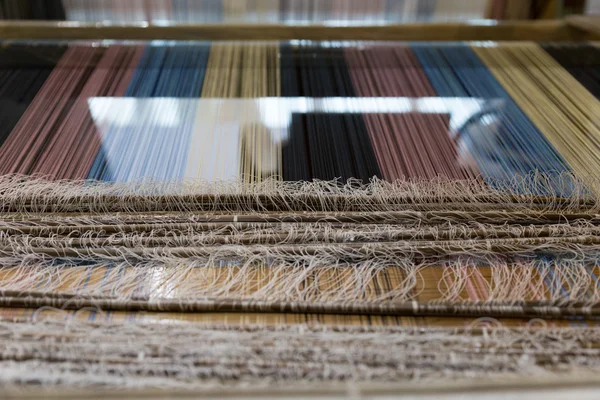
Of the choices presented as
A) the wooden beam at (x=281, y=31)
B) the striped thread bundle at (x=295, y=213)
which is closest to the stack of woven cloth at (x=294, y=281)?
the striped thread bundle at (x=295, y=213)

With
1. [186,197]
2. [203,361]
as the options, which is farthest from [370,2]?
[203,361]

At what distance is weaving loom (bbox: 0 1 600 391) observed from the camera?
2.55ft

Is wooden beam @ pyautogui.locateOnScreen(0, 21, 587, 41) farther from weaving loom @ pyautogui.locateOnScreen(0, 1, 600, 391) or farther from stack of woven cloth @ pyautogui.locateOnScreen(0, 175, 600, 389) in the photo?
stack of woven cloth @ pyautogui.locateOnScreen(0, 175, 600, 389)

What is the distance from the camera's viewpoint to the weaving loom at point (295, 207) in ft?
2.55

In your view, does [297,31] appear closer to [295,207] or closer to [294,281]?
[295,207]

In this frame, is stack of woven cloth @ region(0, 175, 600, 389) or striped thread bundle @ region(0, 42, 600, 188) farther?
striped thread bundle @ region(0, 42, 600, 188)

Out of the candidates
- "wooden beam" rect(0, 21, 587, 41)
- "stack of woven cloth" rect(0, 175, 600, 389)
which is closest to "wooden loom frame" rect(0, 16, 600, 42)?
"wooden beam" rect(0, 21, 587, 41)

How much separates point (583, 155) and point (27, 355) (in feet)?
4.22

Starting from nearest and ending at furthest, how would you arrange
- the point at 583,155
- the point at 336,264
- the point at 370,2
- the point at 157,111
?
the point at 336,264 < the point at 583,155 < the point at 157,111 < the point at 370,2

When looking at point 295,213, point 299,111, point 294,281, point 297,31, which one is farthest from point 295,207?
point 297,31

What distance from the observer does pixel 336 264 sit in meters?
0.94

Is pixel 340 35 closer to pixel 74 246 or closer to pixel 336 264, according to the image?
pixel 336 264

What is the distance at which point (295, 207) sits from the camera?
3.51 feet

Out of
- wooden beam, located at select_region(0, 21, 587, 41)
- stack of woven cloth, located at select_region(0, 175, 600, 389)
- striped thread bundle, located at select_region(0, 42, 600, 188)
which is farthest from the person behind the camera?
wooden beam, located at select_region(0, 21, 587, 41)
